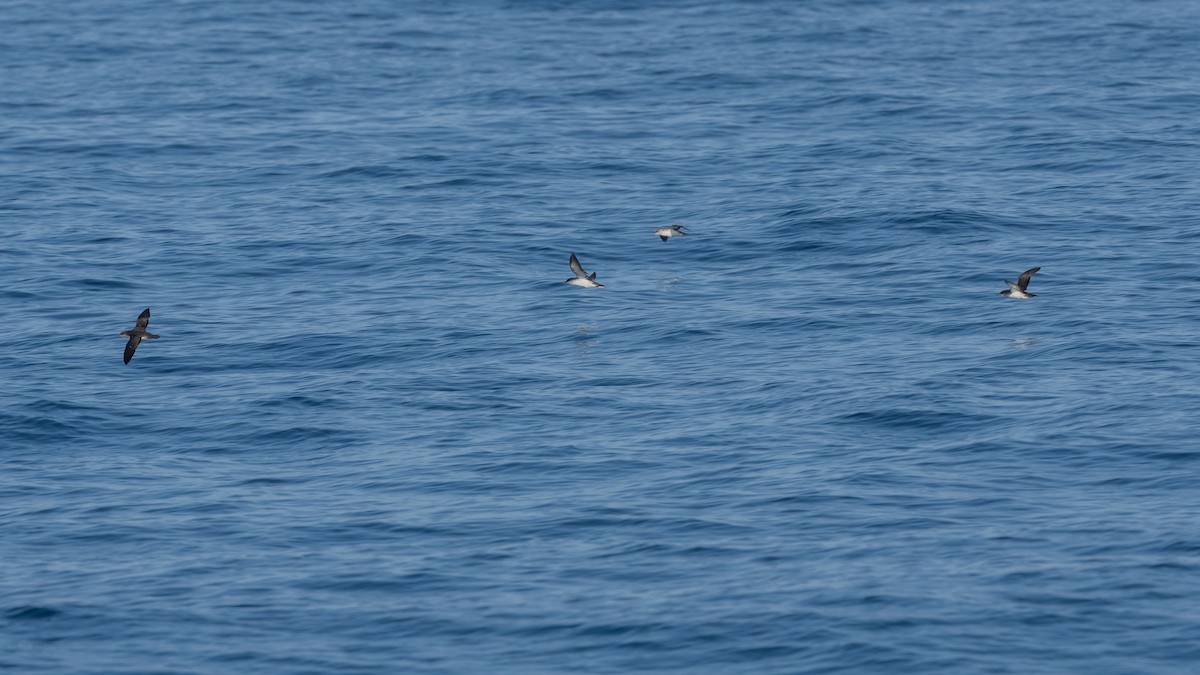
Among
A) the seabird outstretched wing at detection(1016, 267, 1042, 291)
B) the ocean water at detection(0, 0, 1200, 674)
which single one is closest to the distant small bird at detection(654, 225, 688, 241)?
the ocean water at detection(0, 0, 1200, 674)

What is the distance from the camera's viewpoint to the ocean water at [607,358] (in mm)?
30234

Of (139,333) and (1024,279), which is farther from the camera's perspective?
(1024,279)

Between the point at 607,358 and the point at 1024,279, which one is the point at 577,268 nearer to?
the point at 607,358

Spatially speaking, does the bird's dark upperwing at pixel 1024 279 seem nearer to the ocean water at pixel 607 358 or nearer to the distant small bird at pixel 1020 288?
the distant small bird at pixel 1020 288

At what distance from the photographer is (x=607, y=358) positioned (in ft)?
142

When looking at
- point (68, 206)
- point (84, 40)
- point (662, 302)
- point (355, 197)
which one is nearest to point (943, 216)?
point (662, 302)

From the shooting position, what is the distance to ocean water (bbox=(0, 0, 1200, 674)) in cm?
3023

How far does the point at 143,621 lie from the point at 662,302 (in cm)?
1974

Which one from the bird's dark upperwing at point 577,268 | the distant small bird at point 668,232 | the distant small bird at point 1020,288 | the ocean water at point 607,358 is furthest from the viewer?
the distant small bird at point 668,232

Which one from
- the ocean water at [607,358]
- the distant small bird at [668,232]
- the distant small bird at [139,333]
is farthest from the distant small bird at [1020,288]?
the distant small bird at [139,333]

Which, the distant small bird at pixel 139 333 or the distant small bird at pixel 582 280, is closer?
the distant small bird at pixel 139 333

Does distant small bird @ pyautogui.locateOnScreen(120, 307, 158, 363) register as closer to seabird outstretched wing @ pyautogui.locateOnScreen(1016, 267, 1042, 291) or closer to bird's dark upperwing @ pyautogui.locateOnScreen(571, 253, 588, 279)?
bird's dark upperwing @ pyautogui.locateOnScreen(571, 253, 588, 279)

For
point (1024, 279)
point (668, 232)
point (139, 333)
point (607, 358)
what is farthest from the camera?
point (668, 232)

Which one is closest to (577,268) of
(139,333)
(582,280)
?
(582,280)
